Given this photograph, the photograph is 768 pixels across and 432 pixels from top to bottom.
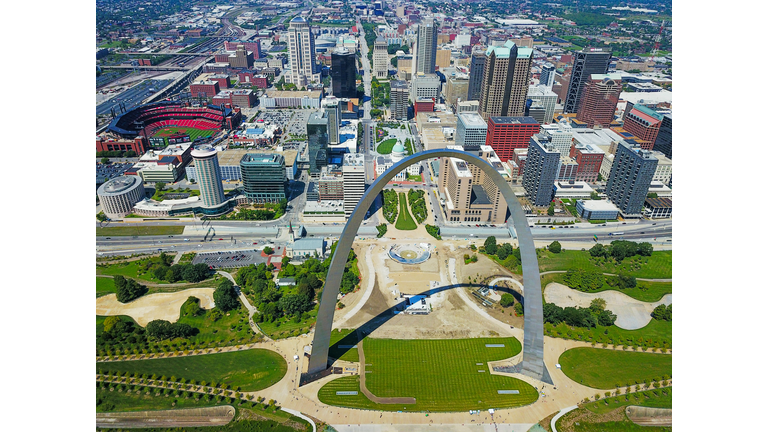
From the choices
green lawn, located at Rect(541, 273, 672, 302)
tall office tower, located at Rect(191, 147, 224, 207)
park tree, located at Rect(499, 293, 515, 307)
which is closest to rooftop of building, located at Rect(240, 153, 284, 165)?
tall office tower, located at Rect(191, 147, 224, 207)

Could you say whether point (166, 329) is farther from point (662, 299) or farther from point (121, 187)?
point (662, 299)

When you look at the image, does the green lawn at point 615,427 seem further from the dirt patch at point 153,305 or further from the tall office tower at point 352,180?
the tall office tower at point 352,180

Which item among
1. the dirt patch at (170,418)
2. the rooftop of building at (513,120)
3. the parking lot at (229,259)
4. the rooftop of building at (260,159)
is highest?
the rooftop of building at (513,120)

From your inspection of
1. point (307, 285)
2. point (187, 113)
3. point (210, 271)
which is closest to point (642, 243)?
point (307, 285)

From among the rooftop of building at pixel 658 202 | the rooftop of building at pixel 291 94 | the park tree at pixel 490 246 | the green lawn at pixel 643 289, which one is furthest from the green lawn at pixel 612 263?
the rooftop of building at pixel 291 94

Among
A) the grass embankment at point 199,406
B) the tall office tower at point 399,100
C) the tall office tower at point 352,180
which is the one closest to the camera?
the grass embankment at point 199,406

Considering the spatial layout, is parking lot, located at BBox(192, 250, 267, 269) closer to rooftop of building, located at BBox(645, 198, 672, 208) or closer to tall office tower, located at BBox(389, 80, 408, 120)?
rooftop of building, located at BBox(645, 198, 672, 208)

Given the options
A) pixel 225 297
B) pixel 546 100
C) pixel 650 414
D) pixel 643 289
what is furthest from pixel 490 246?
pixel 546 100
